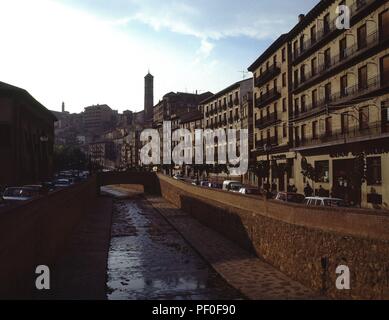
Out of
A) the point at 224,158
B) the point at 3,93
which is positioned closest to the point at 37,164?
the point at 3,93

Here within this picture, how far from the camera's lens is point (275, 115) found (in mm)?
53188

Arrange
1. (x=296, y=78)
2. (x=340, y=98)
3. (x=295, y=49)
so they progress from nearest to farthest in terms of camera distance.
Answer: (x=340, y=98)
(x=296, y=78)
(x=295, y=49)

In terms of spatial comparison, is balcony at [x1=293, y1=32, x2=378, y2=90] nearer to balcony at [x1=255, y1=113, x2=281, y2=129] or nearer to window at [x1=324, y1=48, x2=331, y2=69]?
window at [x1=324, y1=48, x2=331, y2=69]

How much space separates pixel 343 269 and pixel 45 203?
44.3ft

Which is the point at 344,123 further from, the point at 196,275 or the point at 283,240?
the point at 196,275

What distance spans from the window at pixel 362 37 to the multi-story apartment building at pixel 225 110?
3138 centimetres

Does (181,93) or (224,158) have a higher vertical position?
(181,93)

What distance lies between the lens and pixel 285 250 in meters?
21.4

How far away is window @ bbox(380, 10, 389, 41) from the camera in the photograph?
3155 cm

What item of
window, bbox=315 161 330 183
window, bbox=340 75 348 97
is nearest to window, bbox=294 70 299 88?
window, bbox=315 161 330 183

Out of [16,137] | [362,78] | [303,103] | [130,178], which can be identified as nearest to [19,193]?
[16,137]

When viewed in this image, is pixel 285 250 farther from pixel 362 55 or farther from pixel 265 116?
pixel 265 116

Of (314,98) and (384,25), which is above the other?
(384,25)

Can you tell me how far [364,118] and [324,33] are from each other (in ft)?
34.1
